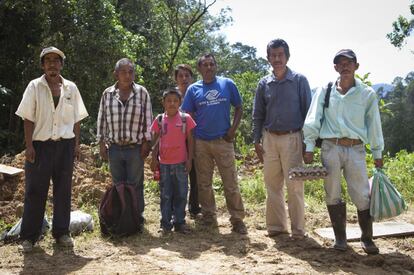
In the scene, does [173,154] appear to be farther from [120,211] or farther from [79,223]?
[79,223]

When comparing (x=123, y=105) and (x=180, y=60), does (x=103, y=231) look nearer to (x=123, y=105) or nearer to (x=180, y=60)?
(x=123, y=105)

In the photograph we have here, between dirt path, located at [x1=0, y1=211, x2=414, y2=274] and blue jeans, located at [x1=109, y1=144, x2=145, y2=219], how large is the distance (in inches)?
24.7

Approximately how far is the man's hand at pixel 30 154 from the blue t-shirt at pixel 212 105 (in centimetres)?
174

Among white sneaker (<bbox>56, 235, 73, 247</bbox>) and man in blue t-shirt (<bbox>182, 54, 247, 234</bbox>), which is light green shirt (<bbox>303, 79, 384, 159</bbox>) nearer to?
man in blue t-shirt (<bbox>182, 54, 247, 234</bbox>)

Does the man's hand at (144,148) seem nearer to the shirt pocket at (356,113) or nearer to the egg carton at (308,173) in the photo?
the egg carton at (308,173)

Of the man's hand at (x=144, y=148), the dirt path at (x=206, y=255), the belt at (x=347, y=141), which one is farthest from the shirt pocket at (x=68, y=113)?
the belt at (x=347, y=141)

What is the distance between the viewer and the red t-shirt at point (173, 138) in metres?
4.81

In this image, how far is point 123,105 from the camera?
4.73m

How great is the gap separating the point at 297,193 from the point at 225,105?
125cm

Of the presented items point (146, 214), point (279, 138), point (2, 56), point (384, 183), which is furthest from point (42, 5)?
point (384, 183)

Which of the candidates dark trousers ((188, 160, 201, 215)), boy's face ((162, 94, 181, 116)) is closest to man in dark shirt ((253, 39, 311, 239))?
boy's face ((162, 94, 181, 116))

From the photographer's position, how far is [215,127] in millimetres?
4898

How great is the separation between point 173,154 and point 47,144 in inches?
51.8

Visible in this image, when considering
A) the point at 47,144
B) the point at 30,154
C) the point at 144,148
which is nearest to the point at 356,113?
the point at 144,148
